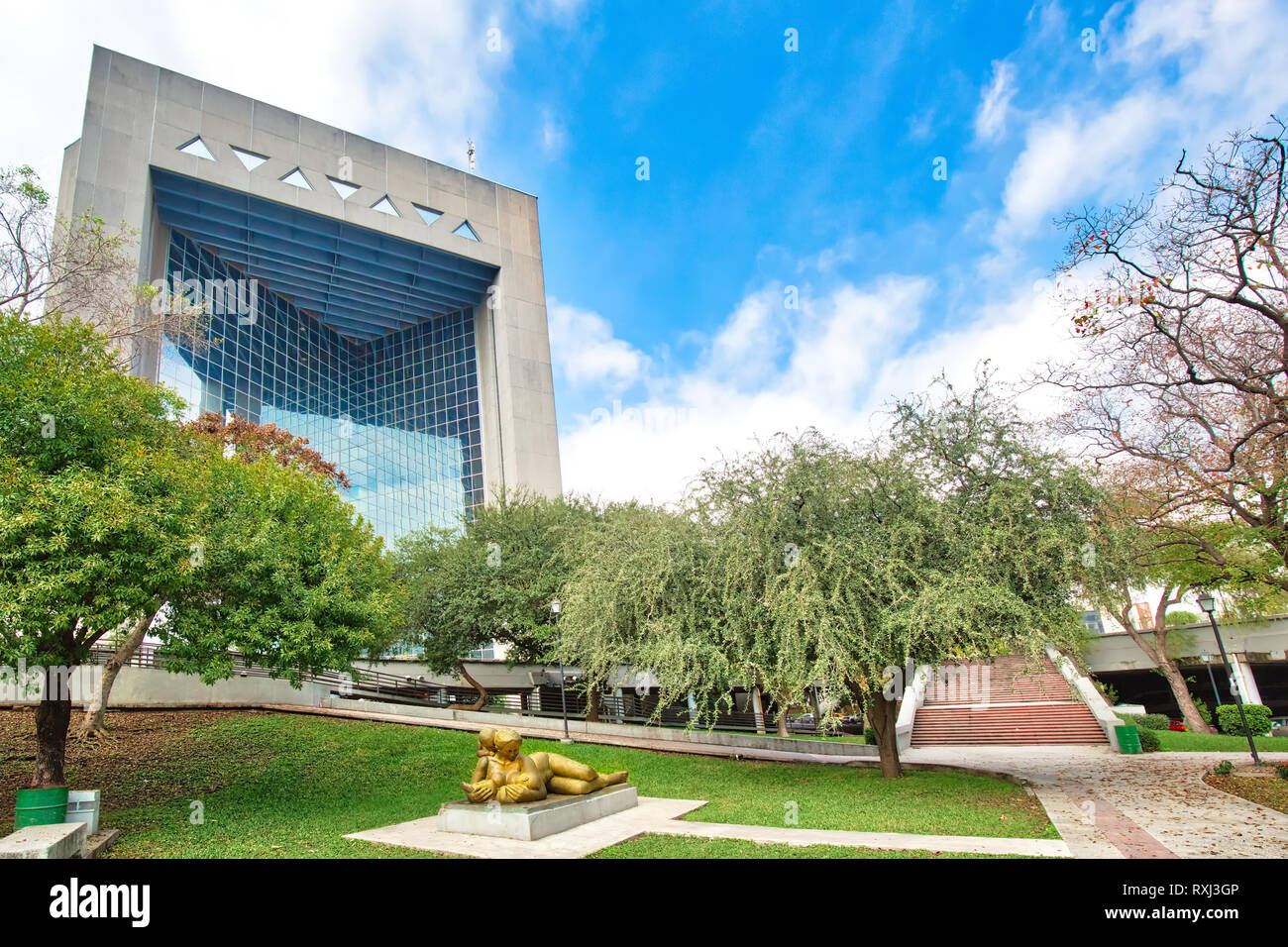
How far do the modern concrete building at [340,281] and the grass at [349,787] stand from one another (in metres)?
25.6

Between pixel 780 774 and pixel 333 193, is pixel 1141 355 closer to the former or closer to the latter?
pixel 780 774

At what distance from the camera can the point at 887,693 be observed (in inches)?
655

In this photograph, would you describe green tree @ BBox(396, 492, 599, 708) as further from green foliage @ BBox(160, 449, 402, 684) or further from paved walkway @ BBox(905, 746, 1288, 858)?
paved walkway @ BBox(905, 746, 1288, 858)

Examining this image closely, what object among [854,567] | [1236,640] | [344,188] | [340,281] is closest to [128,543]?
[854,567]

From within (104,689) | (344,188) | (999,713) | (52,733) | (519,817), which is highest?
(344,188)

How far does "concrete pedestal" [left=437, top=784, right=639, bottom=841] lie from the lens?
998cm

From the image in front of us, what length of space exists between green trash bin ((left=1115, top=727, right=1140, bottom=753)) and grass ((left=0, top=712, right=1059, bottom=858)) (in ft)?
30.6

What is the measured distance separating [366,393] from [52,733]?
207 feet

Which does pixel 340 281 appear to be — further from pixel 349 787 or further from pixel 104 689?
pixel 349 787

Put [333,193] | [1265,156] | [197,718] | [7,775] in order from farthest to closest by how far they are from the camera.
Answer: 1. [333,193]
2. [197,718]
3. [7,775]
4. [1265,156]

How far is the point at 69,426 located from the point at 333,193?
48933 millimetres

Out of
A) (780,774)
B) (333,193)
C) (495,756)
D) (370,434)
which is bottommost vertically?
(780,774)

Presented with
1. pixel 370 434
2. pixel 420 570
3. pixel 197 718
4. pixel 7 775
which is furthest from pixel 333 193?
pixel 7 775

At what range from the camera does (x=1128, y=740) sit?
2198cm
